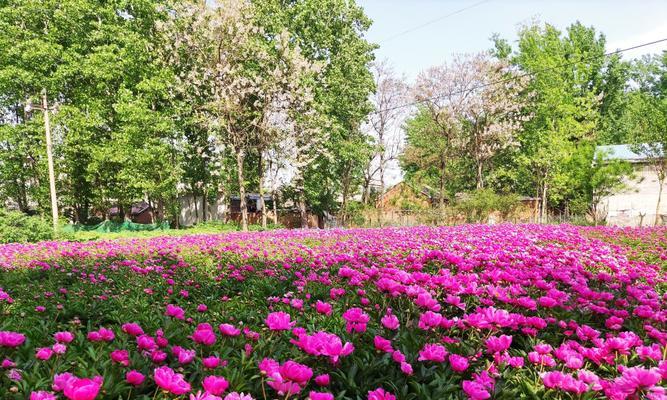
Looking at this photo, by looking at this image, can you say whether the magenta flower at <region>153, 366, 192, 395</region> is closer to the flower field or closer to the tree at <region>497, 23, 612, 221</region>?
the flower field

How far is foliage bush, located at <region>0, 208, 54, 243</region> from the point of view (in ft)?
41.6

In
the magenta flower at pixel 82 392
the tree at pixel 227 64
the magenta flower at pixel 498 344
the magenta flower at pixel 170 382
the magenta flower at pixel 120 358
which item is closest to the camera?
the magenta flower at pixel 82 392

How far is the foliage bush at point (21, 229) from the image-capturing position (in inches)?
499

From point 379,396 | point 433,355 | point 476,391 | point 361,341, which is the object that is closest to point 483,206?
point 361,341

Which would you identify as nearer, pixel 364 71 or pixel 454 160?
pixel 364 71

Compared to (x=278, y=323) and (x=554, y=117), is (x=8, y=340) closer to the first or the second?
(x=278, y=323)

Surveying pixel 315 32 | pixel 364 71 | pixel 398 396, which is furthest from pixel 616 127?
pixel 398 396

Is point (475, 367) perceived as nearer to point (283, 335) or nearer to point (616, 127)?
point (283, 335)

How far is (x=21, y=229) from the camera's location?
1326cm

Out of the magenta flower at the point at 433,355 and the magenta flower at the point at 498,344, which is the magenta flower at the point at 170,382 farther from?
the magenta flower at the point at 498,344

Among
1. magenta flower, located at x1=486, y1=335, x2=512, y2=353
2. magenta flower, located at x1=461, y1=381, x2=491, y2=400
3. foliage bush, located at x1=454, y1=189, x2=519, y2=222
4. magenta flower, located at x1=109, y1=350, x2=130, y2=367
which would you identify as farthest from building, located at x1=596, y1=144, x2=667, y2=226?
magenta flower, located at x1=109, y1=350, x2=130, y2=367

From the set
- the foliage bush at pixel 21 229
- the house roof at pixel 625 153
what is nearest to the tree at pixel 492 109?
the house roof at pixel 625 153

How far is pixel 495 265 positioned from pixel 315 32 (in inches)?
1065

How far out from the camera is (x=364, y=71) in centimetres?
2842
